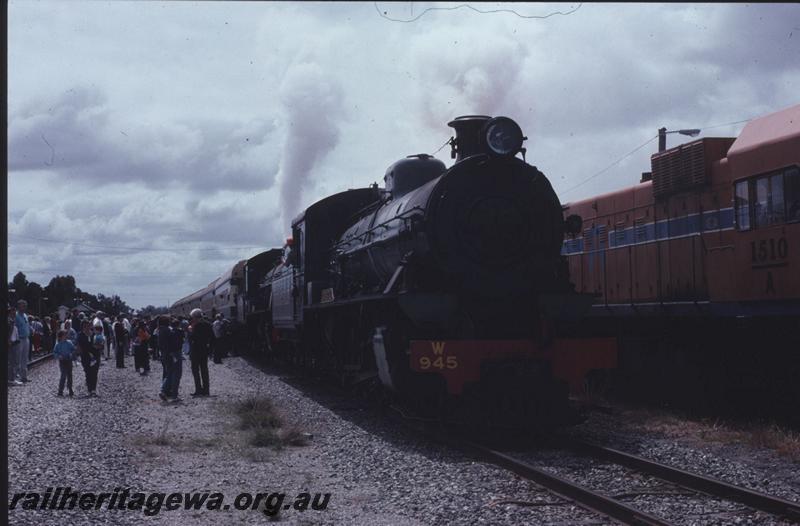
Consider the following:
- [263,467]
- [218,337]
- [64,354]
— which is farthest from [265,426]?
[218,337]

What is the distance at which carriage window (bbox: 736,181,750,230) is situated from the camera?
12180 millimetres

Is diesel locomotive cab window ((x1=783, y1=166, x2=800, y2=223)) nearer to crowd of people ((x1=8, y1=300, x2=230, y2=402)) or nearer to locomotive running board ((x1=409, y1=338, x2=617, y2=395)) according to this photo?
locomotive running board ((x1=409, y1=338, x2=617, y2=395))

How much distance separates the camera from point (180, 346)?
706 inches

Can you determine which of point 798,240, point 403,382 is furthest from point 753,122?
point 403,382

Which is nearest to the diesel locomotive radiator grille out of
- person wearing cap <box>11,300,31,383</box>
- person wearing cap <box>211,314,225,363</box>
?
person wearing cap <box>11,300,31,383</box>

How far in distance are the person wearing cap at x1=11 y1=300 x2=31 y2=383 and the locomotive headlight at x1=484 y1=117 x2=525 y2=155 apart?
44.4 feet

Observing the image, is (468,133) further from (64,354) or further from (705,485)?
(64,354)

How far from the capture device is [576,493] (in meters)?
7.64

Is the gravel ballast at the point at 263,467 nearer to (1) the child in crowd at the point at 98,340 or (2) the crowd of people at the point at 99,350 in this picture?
(2) the crowd of people at the point at 99,350

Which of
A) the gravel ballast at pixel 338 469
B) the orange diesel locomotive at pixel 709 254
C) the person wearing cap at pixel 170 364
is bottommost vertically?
the gravel ballast at pixel 338 469

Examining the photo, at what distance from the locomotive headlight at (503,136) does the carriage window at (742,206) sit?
338 centimetres

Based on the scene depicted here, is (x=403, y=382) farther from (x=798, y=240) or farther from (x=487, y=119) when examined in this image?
(x=798, y=240)

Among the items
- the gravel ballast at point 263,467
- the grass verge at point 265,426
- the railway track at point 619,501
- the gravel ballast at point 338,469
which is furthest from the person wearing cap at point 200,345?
the railway track at point 619,501

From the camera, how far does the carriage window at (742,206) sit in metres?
12.2
